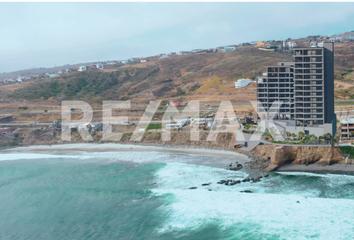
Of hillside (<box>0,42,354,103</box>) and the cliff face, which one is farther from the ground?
hillside (<box>0,42,354,103</box>)

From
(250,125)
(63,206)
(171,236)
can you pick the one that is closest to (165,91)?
(250,125)

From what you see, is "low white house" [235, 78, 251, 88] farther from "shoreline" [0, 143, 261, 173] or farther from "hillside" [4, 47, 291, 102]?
"shoreline" [0, 143, 261, 173]

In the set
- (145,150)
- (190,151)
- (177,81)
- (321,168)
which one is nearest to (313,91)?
(321,168)

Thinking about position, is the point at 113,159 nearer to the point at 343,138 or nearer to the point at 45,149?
the point at 45,149

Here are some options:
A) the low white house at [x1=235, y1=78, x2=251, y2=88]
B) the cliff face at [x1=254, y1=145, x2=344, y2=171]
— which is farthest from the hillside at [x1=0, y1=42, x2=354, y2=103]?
the cliff face at [x1=254, y1=145, x2=344, y2=171]

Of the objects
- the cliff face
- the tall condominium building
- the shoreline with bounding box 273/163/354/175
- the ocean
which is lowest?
the ocean

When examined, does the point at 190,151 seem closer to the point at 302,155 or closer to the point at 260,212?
the point at 302,155

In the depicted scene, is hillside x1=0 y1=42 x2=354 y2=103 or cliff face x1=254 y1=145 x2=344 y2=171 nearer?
cliff face x1=254 y1=145 x2=344 y2=171
